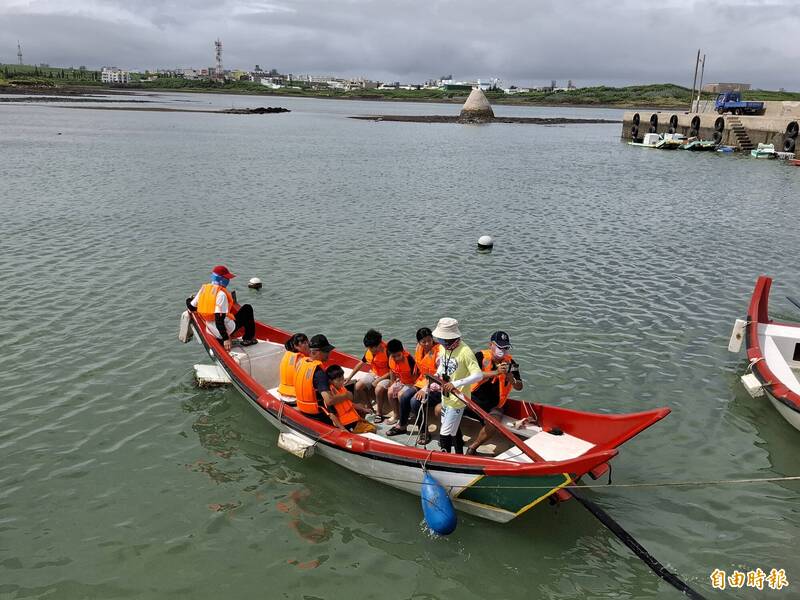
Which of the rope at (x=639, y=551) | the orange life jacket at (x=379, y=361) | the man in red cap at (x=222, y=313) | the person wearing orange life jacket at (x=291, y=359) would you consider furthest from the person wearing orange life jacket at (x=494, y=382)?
the man in red cap at (x=222, y=313)

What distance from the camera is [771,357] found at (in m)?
12.8

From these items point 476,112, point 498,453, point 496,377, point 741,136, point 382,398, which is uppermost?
point 476,112

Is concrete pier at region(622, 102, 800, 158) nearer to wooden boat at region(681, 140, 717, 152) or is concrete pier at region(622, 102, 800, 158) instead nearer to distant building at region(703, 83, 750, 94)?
wooden boat at region(681, 140, 717, 152)

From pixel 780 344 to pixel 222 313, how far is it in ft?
40.1

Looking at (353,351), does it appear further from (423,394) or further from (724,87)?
(724,87)

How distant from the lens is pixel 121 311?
16.5 m

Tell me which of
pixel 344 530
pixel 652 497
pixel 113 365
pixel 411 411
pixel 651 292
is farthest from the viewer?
pixel 651 292

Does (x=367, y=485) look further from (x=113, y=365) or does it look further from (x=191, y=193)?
(x=191, y=193)

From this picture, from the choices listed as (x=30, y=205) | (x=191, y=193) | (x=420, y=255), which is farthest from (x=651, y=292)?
(x=30, y=205)

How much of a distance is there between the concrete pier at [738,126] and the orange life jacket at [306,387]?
61.0m

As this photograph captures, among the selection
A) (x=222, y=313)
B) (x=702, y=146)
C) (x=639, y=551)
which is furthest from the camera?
(x=702, y=146)

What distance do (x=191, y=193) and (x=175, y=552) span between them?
28.4 m

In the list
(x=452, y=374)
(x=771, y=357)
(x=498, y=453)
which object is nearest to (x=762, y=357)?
(x=771, y=357)

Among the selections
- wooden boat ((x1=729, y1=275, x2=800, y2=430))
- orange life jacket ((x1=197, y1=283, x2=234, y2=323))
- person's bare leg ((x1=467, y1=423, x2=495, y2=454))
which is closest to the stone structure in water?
wooden boat ((x1=729, y1=275, x2=800, y2=430))
